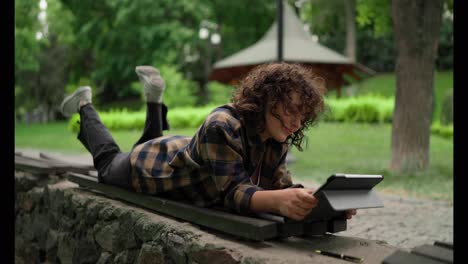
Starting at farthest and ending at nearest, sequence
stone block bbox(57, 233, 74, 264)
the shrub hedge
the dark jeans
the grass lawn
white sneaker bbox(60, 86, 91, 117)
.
A: the shrub hedge < the grass lawn < white sneaker bbox(60, 86, 91, 117) < stone block bbox(57, 233, 74, 264) < the dark jeans

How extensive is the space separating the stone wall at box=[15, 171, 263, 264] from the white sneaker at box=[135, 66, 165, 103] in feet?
2.53

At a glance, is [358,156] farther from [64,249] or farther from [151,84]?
[64,249]

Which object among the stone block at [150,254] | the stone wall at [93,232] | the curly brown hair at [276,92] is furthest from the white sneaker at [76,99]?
the curly brown hair at [276,92]

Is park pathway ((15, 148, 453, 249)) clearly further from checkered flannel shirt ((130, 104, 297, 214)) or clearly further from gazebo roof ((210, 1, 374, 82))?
gazebo roof ((210, 1, 374, 82))

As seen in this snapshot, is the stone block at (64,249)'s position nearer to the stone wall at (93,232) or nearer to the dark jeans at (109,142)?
the stone wall at (93,232)

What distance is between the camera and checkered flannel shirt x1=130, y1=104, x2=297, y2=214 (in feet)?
7.27

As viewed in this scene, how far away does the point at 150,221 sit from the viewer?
2.51 metres

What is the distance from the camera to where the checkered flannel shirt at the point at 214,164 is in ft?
7.27

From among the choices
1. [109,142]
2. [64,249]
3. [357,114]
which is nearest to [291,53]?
[357,114]

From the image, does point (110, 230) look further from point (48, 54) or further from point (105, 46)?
point (48, 54)

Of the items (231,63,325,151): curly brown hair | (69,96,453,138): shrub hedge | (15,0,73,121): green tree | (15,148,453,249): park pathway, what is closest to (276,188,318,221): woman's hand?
(231,63,325,151): curly brown hair

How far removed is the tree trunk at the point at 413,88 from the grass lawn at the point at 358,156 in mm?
318

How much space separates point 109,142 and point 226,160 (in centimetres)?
143

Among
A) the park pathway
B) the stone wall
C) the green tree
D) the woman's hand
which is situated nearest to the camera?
the woman's hand
